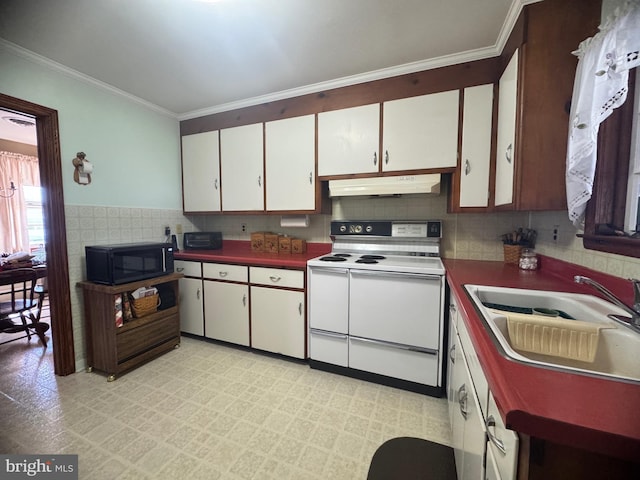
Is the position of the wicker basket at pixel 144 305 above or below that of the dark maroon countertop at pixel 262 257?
below

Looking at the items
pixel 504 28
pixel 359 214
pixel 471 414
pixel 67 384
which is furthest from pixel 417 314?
pixel 67 384


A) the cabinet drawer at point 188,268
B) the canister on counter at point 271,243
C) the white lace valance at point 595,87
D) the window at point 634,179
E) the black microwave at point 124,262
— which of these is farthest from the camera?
the canister on counter at point 271,243

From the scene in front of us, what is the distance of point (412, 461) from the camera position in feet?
4.13

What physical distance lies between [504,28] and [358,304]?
6.47ft

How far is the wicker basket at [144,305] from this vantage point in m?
2.09

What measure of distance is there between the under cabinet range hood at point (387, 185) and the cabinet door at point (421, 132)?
9 cm

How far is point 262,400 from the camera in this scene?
1.73 m

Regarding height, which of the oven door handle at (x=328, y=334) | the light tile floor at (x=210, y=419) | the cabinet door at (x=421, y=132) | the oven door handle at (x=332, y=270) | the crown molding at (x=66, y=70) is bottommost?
the light tile floor at (x=210, y=419)

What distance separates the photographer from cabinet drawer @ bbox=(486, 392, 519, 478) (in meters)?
0.51

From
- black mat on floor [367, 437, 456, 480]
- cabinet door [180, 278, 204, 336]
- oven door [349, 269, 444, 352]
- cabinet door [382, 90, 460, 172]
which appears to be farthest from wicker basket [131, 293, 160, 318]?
cabinet door [382, 90, 460, 172]

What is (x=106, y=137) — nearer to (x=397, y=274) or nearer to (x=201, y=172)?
(x=201, y=172)

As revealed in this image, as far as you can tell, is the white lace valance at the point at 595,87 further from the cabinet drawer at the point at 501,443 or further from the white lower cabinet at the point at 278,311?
the white lower cabinet at the point at 278,311

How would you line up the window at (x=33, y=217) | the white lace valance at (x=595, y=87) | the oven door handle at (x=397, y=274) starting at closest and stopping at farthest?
the white lace valance at (x=595, y=87), the oven door handle at (x=397, y=274), the window at (x=33, y=217)

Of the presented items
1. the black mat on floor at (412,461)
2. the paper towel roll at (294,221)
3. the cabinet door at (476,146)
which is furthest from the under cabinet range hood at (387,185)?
the black mat on floor at (412,461)
